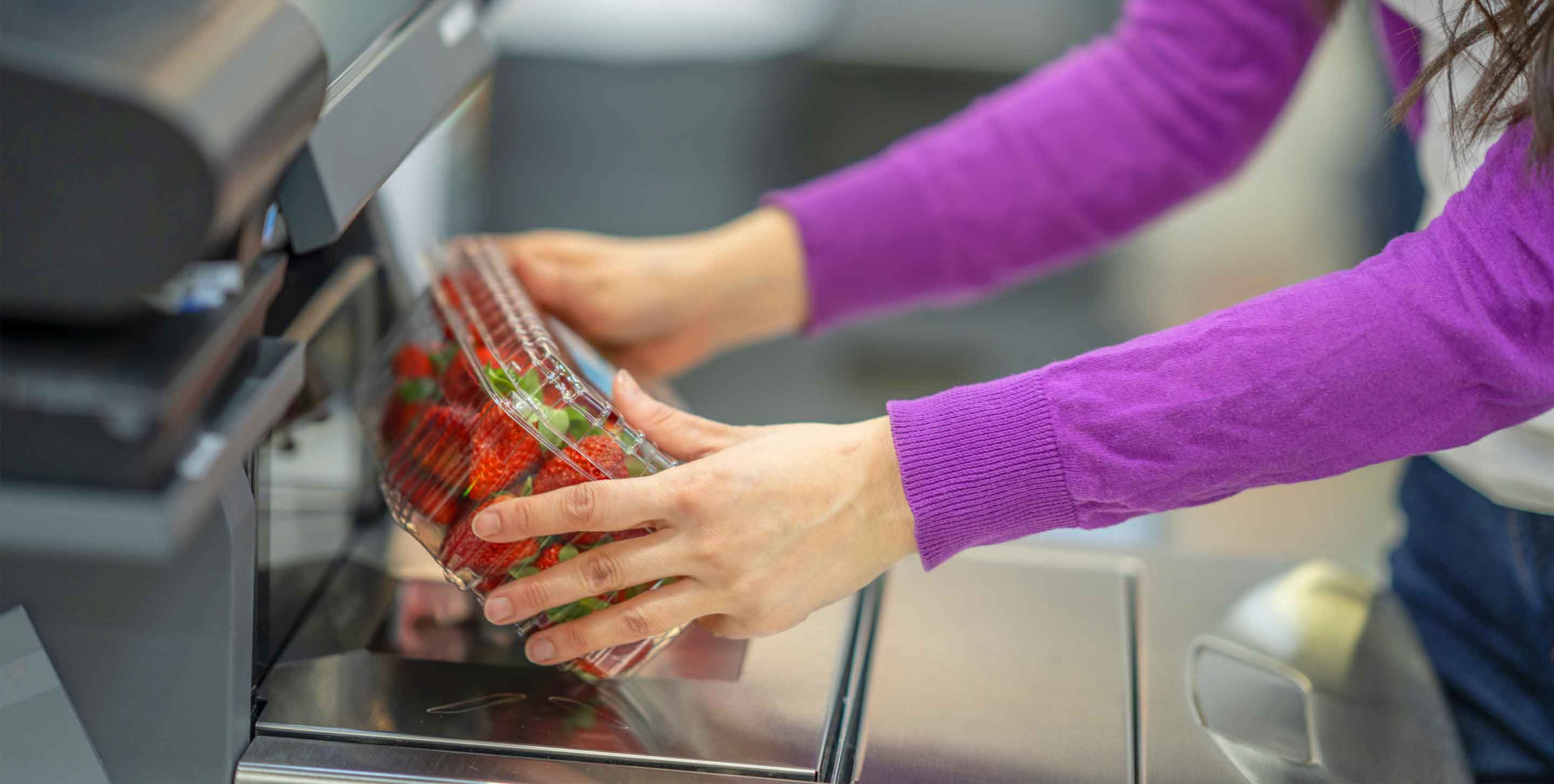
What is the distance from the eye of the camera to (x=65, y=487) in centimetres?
52

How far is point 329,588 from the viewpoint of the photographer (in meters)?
0.90

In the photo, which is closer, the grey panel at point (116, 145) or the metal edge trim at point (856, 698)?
the grey panel at point (116, 145)

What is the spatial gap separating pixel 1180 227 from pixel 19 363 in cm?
304

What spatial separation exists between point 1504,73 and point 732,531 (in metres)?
0.45

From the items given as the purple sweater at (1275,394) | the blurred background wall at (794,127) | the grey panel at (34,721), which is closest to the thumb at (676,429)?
the purple sweater at (1275,394)

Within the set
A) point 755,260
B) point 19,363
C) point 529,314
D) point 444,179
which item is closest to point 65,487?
point 19,363

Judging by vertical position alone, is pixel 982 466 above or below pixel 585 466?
above

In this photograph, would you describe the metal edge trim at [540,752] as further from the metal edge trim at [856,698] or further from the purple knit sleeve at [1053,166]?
the purple knit sleeve at [1053,166]

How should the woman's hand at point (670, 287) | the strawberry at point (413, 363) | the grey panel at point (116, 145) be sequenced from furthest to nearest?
the woman's hand at point (670, 287)
the strawberry at point (413, 363)
the grey panel at point (116, 145)

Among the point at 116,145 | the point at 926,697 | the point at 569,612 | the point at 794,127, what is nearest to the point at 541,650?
the point at 569,612

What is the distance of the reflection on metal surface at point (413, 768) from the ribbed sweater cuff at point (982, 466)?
0.58 ft

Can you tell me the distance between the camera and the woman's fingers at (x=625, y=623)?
721 millimetres

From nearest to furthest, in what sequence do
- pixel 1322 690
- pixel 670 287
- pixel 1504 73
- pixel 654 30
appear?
1. pixel 1504 73
2. pixel 1322 690
3. pixel 670 287
4. pixel 654 30

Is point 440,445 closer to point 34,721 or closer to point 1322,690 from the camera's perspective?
point 34,721
